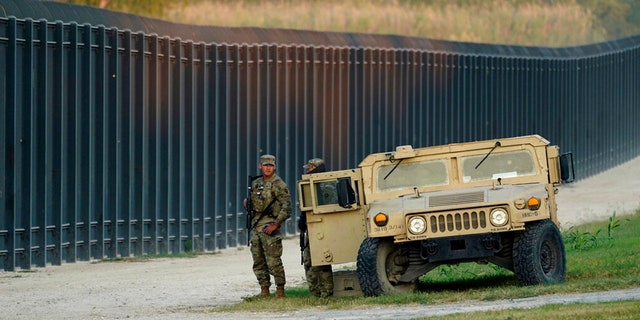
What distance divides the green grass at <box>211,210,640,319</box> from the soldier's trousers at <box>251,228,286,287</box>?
0.29 m

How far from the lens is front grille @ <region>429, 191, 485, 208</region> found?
60.0 feet

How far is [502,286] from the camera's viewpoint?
1931 cm

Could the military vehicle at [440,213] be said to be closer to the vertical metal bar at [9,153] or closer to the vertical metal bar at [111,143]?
the vertical metal bar at [9,153]

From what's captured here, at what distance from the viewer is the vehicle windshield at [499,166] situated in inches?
763

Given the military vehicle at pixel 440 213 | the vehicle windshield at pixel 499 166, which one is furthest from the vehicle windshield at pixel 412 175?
the vehicle windshield at pixel 499 166

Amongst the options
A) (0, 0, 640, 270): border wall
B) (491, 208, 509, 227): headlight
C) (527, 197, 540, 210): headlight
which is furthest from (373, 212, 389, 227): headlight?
(0, 0, 640, 270): border wall

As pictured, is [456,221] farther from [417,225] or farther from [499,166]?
[499,166]

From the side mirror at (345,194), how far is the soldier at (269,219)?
2.57 feet

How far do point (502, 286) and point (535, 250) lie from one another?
4.82ft

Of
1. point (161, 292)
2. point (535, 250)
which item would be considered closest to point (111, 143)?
point (161, 292)

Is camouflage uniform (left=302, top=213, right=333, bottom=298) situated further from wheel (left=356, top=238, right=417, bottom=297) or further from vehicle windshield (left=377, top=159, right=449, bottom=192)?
vehicle windshield (left=377, top=159, right=449, bottom=192)

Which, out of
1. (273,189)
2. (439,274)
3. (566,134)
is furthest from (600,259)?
(566,134)

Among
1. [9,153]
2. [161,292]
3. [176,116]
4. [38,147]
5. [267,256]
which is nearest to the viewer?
[267,256]

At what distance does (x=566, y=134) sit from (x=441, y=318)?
35.3 metres
